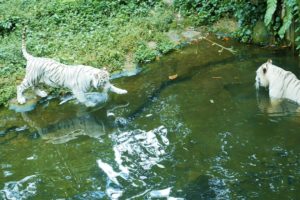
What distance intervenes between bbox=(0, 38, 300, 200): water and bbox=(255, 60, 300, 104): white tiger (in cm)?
17

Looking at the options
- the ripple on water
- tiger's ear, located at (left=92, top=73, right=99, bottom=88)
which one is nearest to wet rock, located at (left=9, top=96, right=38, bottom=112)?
tiger's ear, located at (left=92, top=73, right=99, bottom=88)

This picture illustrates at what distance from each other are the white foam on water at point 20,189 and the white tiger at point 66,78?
2.00m

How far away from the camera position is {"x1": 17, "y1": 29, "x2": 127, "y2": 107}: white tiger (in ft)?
25.1

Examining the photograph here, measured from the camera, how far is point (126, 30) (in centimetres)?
1020

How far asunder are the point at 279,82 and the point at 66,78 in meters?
3.46

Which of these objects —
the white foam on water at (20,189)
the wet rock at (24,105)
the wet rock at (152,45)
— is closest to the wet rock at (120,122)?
the white foam on water at (20,189)

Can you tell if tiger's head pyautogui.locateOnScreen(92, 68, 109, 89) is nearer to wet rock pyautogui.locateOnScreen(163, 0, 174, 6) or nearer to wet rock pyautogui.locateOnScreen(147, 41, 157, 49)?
wet rock pyautogui.locateOnScreen(147, 41, 157, 49)

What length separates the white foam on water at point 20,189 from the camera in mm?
5867

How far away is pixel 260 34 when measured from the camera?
9453 mm

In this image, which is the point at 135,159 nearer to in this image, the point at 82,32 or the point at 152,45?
the point at 152,45

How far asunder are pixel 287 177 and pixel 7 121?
4.62m

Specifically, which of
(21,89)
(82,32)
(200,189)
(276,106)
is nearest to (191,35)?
(82,32)

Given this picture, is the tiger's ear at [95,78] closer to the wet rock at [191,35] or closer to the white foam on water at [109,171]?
the white foam on water at [109,171]

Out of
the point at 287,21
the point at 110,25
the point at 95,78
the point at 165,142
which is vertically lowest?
the point at 165,142
